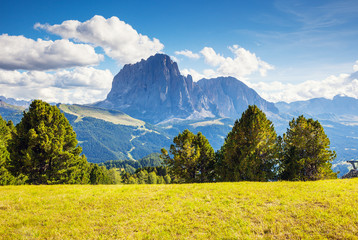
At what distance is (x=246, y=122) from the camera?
3155cm

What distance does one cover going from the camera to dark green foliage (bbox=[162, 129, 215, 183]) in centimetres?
3691

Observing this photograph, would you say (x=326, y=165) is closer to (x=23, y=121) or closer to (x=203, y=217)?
(x=203, y=217)

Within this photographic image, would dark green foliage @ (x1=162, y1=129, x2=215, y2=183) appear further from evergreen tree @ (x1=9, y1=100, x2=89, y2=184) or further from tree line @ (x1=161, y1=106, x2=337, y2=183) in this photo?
evergreen tree @ (x1=9, y1=100, x2=89, y2=184)

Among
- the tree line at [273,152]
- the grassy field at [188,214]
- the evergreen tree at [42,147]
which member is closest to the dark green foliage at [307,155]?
the tree line at [273,152]

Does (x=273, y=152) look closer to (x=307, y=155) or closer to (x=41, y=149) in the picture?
(x=307, y=155)

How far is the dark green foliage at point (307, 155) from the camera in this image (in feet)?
99.2

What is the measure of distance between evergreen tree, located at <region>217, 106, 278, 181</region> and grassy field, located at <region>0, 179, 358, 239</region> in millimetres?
12426

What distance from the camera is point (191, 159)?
3672cm

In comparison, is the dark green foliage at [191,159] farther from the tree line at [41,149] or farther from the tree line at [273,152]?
the tree line at [41,149]

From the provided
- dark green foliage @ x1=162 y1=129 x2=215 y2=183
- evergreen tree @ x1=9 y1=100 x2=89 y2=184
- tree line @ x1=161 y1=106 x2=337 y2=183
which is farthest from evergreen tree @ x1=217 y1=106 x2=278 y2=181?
evergreen tree @ x1=9 y1=100 x2=89 y2=184

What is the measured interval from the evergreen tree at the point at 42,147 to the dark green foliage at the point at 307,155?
3543 centimetres

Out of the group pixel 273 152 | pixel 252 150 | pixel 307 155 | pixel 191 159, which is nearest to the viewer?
pixel 252 150

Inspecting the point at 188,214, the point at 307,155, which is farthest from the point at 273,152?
the point at 188,214

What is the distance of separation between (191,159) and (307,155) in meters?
19.7
